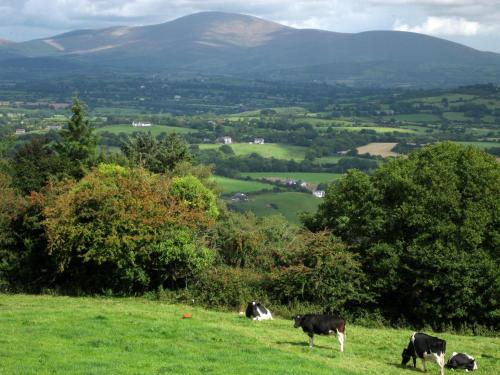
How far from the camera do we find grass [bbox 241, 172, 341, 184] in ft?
320

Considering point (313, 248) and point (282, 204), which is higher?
point (313, 248)

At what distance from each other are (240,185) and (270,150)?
115 feet

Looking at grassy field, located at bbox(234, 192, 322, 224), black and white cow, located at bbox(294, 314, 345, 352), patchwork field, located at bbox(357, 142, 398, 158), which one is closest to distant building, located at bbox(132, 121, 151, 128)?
patchwork field, located at bbox(357, 142, 398, 158)

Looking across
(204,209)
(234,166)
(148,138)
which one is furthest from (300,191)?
(204,209)

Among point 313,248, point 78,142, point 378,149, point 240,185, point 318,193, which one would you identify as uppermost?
point 78,142

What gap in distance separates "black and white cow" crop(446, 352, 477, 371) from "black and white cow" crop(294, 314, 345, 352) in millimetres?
2900

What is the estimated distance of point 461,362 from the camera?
1762 centimetres

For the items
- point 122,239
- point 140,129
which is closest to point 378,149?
point 140,129

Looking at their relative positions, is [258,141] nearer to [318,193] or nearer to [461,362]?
[318,193]

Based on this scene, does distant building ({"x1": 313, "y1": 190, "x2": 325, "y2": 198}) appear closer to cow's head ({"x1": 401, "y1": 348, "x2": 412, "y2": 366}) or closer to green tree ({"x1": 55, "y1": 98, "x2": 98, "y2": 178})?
green tree ({"x1": 55, "y1": 98, "x2": 98, "y2": 178})

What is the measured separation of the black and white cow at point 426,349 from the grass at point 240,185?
68954mm

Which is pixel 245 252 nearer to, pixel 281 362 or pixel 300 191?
pixel 281 362

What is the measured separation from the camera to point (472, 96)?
625 feet

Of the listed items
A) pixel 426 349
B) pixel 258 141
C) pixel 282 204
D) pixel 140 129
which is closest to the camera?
pixel 426 349
